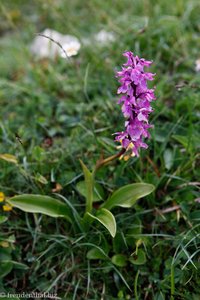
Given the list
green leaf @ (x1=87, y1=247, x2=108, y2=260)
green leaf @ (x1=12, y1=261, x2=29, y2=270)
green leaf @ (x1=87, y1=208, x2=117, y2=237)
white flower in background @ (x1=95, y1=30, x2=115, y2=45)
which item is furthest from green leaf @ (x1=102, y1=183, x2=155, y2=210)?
white flower in background @ (x1=95, y1=30, x2=115, y2=45)

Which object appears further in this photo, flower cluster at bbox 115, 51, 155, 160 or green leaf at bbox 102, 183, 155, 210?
green leaf at bbox 102, 183, 155, 210

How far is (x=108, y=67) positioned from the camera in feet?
→ 9.06

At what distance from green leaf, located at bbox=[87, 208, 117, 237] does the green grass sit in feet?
0.40

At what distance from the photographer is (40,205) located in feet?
5.73

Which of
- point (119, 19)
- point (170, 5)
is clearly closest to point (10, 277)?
point (119, 19)

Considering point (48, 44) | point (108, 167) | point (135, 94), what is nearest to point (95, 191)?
point (108, 167)

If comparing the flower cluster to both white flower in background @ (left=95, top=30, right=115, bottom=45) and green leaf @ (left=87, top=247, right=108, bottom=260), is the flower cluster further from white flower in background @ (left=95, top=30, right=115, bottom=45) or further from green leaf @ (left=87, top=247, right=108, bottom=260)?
white flower in background @ (left=95, top=30, right=115, bottom=45)

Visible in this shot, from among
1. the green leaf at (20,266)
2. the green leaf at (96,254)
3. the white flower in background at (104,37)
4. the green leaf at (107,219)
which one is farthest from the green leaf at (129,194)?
the white flower in background at (104,37)

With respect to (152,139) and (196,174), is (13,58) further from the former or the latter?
(196,174)

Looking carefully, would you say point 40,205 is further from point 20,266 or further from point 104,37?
point 104,37

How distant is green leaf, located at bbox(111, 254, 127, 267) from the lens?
5.65ft

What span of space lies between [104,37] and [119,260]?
2.07 m

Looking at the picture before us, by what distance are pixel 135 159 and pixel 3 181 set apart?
0.77m

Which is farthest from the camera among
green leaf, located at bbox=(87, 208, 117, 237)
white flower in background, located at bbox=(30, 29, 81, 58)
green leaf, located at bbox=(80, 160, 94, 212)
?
white flower in background, located at bbox=(30, 29, 81, 58)
